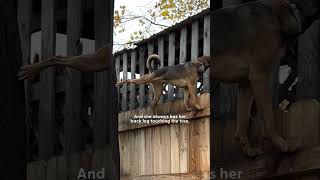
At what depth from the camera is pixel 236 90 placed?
12.3 feet

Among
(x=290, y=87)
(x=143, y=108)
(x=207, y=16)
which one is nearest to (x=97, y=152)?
(x=290, y=87)

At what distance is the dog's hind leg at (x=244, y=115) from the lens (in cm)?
363

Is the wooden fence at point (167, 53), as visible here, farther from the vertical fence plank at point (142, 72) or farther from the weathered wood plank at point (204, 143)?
the weathered wood plank at point (204, 143)

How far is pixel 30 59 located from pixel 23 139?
0.55 m

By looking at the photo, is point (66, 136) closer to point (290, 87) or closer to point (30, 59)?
point (30, 59)

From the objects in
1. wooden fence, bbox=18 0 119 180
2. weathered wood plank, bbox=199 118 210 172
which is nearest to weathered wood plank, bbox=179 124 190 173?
weathered wood plank, bbox=199 118 210 172

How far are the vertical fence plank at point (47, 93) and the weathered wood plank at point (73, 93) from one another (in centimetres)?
19

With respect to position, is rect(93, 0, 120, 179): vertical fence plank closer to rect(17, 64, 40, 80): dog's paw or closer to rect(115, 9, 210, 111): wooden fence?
rect(17, 64, 40, 80): dog's paw

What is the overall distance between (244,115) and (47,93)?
168 cm

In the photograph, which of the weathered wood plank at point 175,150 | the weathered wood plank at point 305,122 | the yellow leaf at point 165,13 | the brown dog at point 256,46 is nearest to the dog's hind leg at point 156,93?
the weathered wood plank at point 175,150

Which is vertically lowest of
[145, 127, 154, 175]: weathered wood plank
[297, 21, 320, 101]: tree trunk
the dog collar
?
[145, 127, 154, 175]: weathered wood plank

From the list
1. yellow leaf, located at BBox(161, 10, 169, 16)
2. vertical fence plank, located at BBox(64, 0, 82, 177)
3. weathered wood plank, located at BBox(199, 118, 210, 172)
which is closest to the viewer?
vertical fence plank, located at BBox(64, 0, 82, 177)

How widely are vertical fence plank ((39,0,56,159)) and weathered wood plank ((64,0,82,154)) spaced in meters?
0.19

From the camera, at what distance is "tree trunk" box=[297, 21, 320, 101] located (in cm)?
332
